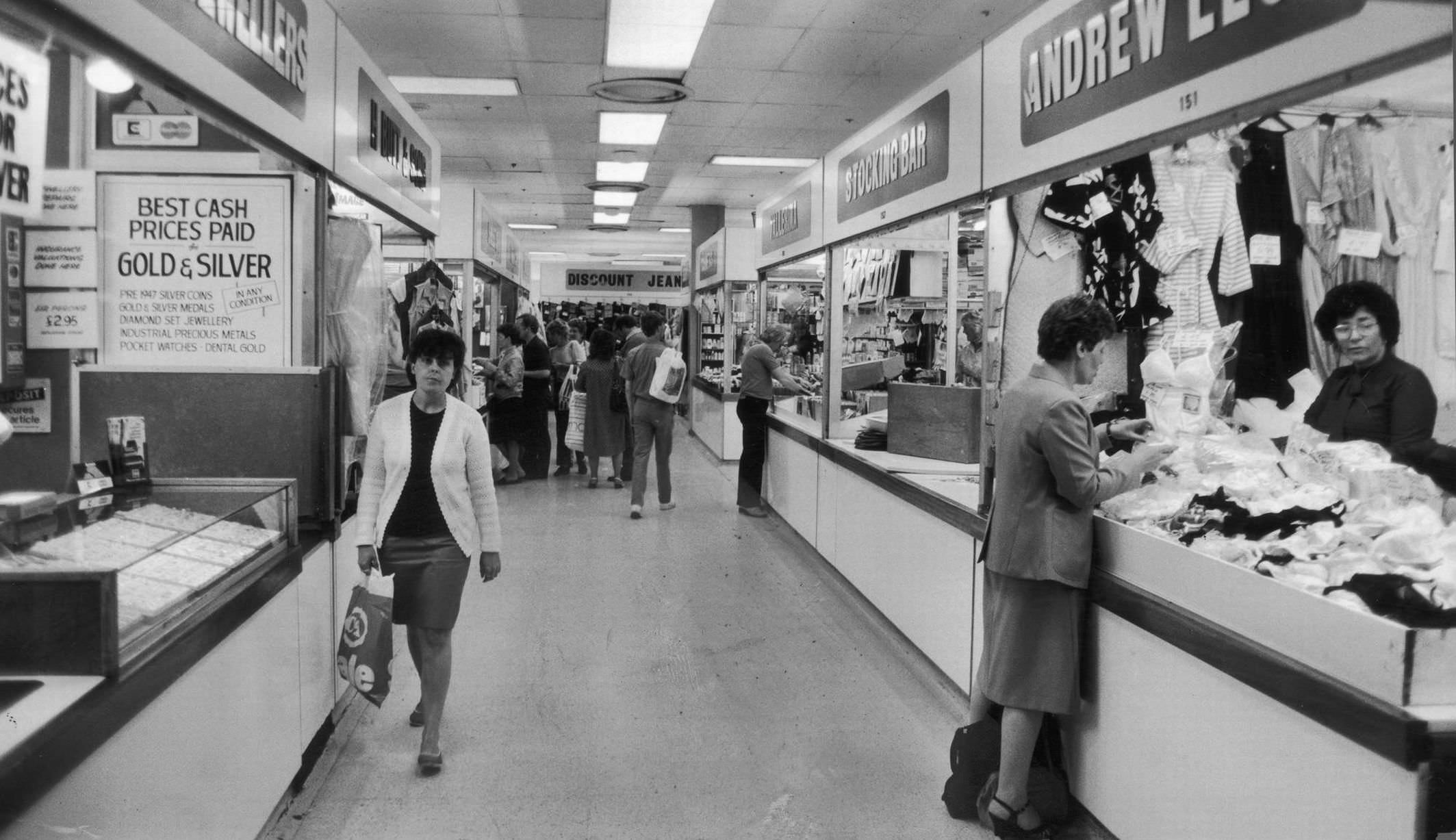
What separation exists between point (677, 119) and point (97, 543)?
833 cm

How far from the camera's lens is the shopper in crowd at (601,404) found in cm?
943

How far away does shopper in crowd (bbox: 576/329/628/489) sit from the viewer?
943cm

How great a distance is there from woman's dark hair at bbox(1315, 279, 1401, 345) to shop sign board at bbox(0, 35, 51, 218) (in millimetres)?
3743

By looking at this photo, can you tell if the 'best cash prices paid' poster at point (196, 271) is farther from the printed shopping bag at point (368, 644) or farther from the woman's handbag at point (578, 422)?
the woman's handbag at point (578, 422)

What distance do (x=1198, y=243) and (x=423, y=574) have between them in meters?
3.05

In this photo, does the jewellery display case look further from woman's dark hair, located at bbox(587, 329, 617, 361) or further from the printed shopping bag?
woman's dark hair, located at bbox(587, 329, 617, 361)

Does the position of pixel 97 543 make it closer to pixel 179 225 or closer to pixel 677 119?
pixel 179 225

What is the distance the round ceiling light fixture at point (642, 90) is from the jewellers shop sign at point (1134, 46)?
5276mm

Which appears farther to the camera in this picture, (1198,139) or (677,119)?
(677,119)

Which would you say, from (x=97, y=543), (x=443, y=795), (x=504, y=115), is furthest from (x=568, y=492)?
(x=97, y=543)

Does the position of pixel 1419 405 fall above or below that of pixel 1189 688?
above

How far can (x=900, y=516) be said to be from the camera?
5.10 metres

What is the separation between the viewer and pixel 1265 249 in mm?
4086

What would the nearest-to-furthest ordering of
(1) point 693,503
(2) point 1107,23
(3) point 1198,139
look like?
(2) point 1107,23
(3) point 1198,139
(1) point 693,503
